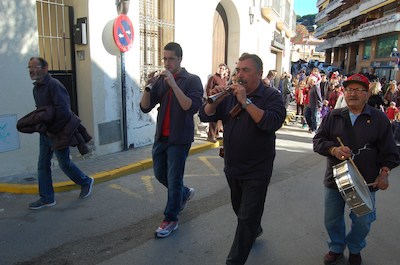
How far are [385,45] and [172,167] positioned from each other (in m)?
35.2

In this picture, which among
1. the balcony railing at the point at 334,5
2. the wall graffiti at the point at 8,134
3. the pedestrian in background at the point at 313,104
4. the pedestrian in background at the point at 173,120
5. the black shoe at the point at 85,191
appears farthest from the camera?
the balcony railing at the point at 334,5

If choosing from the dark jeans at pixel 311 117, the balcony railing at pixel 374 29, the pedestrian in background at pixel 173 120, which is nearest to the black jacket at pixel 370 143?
the pedestrian in background at pixel 173 120

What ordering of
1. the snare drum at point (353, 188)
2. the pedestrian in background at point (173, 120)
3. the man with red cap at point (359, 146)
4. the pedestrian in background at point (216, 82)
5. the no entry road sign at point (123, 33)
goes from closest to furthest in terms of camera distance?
the snare drum at point (353, 188) → the man with red cap at point (359, 146) → the pedestrian in background at point (173, 120) → the no entry road sign at point (123, 33) → the pedestrian in background at point (216, 82)

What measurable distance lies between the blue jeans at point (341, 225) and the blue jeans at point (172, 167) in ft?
4.87

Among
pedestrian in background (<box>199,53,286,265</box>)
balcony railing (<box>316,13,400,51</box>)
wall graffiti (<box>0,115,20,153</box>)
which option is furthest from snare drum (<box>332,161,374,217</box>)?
balcony railing (<box>316,13,400,51</box>)

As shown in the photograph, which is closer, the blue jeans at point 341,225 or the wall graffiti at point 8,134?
the blue jeans at point 341,225

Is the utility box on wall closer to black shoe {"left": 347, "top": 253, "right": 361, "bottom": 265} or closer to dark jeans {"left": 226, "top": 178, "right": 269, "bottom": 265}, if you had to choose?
dark jeans {"left": 226, "top": 178, "right": 269, "bottom": 265}

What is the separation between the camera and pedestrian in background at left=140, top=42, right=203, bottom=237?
145 inches

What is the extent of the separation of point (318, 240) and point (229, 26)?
948 centimetres

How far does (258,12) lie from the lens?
13234 mm

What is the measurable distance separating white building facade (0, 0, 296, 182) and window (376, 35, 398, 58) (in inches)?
1071

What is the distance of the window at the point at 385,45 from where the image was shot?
31.1 meters

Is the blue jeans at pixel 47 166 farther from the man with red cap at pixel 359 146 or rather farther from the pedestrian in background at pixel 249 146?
the man with red cap at pixel 359 146

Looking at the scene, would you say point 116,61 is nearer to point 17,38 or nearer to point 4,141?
point 17,38
